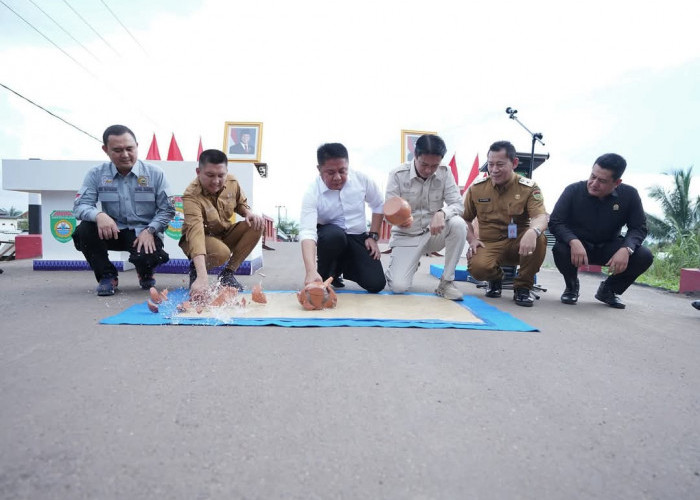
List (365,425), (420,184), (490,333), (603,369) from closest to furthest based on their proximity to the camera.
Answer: (365,425) < (603,369) < (490,333) < (420,184)

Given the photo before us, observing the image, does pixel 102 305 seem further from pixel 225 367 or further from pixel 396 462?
pixel 396 462

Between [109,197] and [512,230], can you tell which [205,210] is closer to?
[109,197]

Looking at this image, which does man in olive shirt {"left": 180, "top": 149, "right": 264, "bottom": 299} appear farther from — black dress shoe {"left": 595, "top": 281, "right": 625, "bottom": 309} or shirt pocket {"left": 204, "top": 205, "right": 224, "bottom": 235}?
black dress shoe {"left": 595, "top": 281, "right": 625, "bottom": 309}

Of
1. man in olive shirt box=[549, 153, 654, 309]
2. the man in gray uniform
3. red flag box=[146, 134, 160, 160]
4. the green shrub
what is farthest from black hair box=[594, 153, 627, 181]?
red flag box=[146, 134, 160, 160]

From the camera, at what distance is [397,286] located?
119 inches

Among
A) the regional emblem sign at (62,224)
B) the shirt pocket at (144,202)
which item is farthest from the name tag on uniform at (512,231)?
the regional emblem sign at (62,224)

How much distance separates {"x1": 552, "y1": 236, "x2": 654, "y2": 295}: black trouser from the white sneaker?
2.74 ft

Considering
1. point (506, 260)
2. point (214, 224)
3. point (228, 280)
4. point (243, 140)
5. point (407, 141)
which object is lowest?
point (228, 280)

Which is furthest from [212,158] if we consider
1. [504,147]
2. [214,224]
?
[504,147]

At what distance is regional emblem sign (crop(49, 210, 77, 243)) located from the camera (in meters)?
4.02

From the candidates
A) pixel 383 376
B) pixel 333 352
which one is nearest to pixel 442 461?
pixel 383 376

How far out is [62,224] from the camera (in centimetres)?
404

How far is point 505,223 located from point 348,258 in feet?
3.95

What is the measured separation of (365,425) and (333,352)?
1.87 feet
